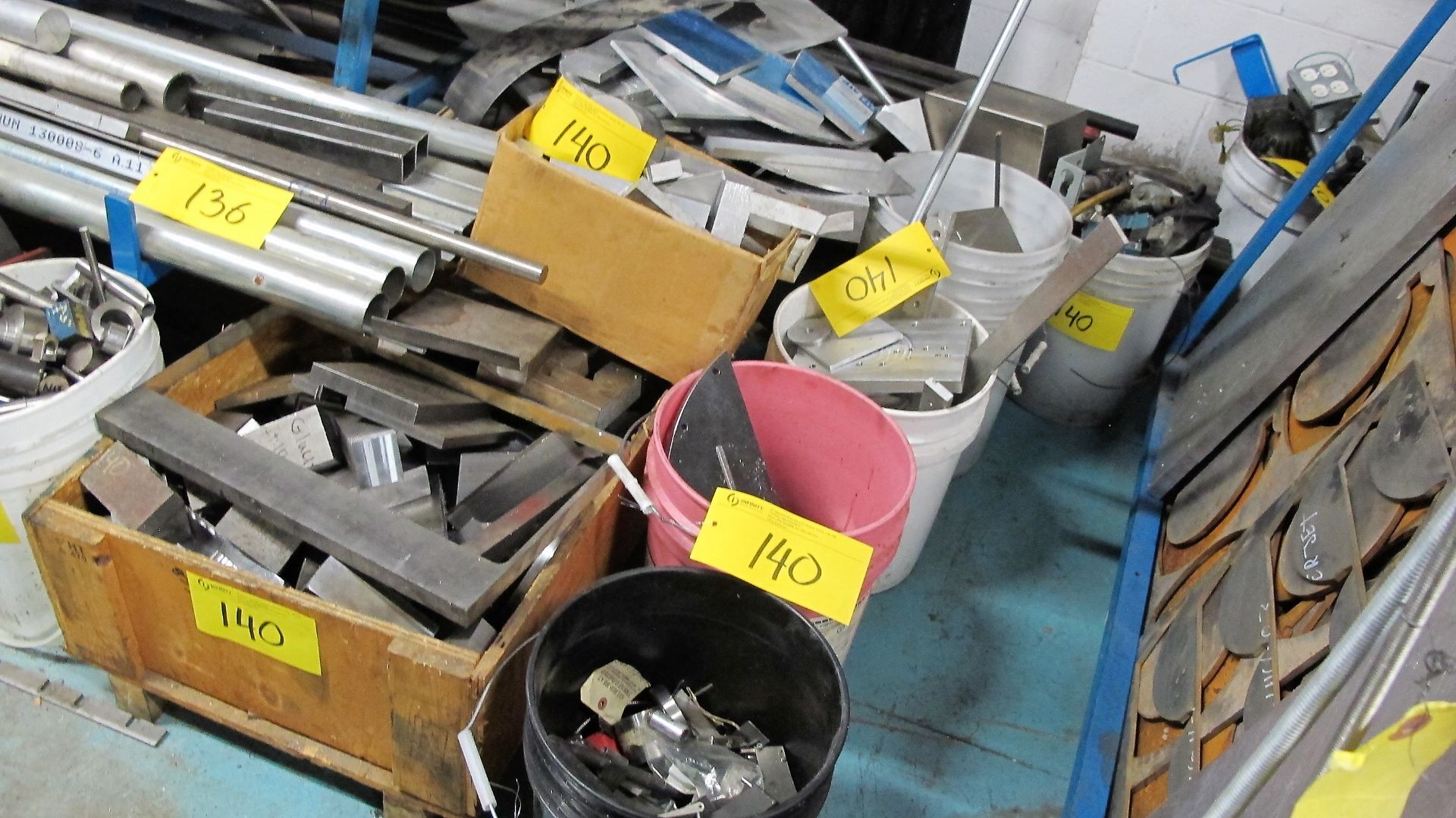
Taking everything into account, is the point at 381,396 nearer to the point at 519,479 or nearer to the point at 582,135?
the point at 519,479

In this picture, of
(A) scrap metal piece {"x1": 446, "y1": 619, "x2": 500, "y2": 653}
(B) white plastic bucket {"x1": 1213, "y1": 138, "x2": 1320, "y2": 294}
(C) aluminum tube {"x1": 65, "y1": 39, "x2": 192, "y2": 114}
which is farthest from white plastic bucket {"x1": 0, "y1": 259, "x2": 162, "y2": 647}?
(B) white plastic bucket {"x1": 1213, "y1": 138, "x2": 1320, "y2": 294}

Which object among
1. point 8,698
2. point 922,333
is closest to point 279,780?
point 8,698

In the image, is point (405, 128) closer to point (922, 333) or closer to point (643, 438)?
point (643, 438)

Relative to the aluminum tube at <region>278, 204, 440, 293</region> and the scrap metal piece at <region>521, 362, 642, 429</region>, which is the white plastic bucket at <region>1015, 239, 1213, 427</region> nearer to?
the scrap metal piece at <region>521, 362, 642, 429</region>

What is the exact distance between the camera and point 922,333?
1476 millimetres

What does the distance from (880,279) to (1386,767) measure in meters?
1.01

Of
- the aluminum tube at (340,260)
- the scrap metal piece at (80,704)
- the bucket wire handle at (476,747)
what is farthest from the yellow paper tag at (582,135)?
the scrap metal piece at (80,704)

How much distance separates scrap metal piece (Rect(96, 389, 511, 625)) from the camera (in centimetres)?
106

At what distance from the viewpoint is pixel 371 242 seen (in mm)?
1307

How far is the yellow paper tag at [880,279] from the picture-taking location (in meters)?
1.39

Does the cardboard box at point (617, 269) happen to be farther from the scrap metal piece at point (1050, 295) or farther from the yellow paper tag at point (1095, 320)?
the yellow paper tag at point (1095, 320)

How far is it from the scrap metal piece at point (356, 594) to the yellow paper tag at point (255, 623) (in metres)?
0.04

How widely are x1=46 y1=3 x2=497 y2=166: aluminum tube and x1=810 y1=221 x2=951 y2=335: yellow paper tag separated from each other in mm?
596

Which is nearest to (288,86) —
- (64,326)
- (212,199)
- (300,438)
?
(212,199)
